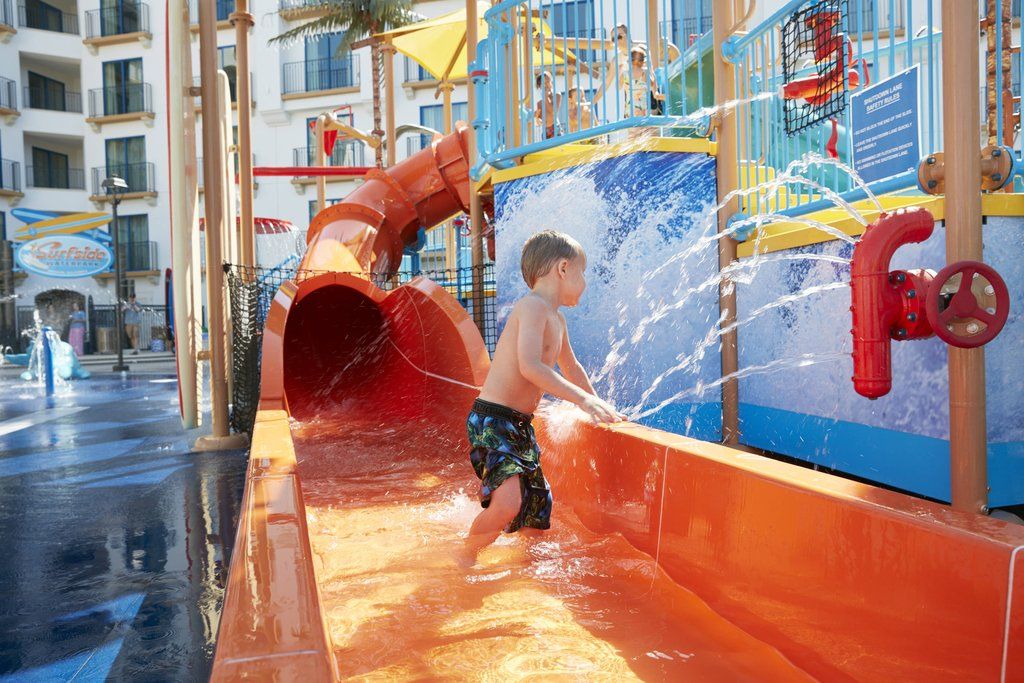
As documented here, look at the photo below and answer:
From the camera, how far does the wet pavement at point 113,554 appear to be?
2.60 metres

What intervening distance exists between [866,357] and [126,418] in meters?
8.79

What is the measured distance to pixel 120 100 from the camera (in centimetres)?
3409

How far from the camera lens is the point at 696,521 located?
2.49 metres

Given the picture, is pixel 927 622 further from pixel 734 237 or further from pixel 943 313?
pixel 734 237

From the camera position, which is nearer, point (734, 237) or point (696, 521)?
point (696, 521)

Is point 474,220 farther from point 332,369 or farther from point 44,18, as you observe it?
point 44,18

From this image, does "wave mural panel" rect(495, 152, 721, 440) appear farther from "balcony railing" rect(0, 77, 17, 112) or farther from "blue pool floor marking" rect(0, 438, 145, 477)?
"balcony railing" rect(0, 77, 17, 112)

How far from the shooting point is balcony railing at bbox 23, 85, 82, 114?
34.0 meters

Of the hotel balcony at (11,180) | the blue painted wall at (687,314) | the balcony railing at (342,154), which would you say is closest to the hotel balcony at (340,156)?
the balcony railing at (342,154)

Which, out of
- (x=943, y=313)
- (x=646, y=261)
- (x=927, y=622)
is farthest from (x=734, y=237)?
(x=927, y=622)

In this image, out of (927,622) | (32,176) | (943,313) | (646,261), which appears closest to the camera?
(927,622)

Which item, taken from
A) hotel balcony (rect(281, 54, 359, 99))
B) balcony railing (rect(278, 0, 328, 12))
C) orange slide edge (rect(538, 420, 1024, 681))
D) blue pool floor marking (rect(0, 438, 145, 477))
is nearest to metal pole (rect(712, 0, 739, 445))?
orange slide edge (rect(538, 420, 1024, 681))

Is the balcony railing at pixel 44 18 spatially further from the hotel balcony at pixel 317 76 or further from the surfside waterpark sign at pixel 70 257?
the hotel balcony at pixel 317 76

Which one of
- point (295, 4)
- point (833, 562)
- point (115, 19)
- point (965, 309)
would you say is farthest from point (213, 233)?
point (115, 19)
